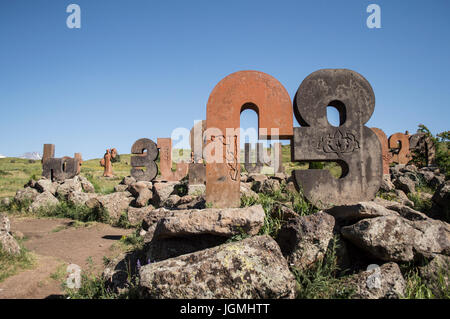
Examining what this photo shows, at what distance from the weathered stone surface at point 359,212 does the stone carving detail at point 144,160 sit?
12.9 m

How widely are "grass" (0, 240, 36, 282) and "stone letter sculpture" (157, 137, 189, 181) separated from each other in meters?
10.3

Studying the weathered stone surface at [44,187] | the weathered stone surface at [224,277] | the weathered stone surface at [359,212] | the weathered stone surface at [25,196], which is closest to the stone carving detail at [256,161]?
the weathered stone surface at [44,187]

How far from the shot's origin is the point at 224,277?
108 inches

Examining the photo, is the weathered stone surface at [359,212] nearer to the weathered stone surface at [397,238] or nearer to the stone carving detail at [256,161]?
the weathered stone surface at [397,238]

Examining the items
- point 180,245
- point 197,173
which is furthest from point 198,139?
point 180,245

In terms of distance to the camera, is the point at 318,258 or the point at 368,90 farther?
the point at 368,90

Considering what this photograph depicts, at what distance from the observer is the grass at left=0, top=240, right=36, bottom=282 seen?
15.4 feet

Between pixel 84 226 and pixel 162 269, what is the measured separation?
6686mm

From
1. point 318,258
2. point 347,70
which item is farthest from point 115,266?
point 347,70

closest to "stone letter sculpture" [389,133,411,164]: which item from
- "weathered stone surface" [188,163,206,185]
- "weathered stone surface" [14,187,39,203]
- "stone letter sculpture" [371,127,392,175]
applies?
"stone letter sculpture" [371,127,392,175]

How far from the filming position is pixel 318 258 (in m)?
3.44

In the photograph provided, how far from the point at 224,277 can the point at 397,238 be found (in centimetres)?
209

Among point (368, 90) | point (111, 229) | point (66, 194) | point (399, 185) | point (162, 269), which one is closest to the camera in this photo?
point (162, 269)
